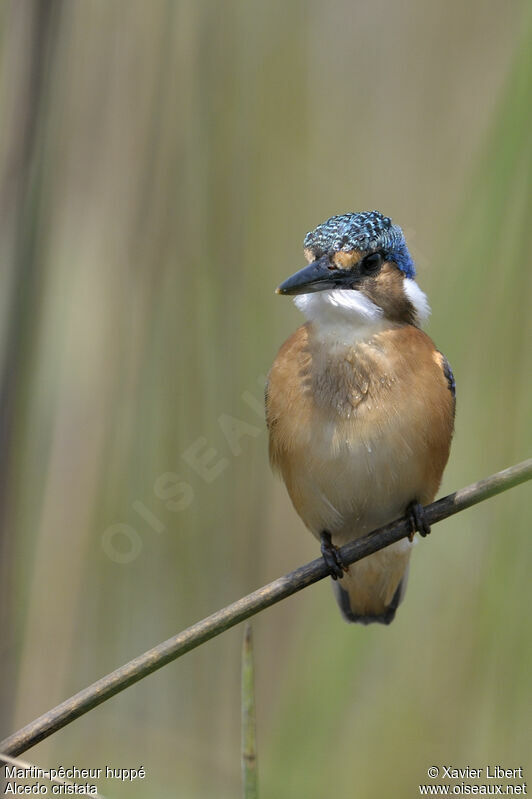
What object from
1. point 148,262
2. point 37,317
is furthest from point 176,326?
point 37,317

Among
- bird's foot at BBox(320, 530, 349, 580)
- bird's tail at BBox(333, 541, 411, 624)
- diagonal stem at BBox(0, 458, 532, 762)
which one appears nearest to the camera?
diagonal stem at BBox(0, 458, 532, 762)

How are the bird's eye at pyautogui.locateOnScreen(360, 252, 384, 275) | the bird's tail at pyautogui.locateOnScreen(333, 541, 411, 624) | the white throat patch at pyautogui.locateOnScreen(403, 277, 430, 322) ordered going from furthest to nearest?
1. the bird's tail at pyautogui.locateOnScreen(333, 541, 411, 624)
2. the white throat patch at pyautogui.locateOnScreen(403, 277, 430, 322)
3. the bird's eye at pyautogui.locateOnScreen(360, 252, 384, 275)

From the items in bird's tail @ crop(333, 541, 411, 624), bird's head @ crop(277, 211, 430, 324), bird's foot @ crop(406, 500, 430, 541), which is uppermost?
bird's head @ crop(277, 211, 430, 324)

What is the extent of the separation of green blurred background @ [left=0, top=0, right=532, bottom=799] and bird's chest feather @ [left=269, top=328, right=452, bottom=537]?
14 centimetres

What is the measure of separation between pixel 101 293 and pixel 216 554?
0.82m

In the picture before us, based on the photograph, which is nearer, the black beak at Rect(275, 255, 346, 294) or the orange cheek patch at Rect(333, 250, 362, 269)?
the black beak at Rect(275, 255, 346, 294)

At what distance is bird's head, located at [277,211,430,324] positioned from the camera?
2.38 meters

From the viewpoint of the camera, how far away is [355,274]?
2465mm

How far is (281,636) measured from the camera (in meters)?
3.08

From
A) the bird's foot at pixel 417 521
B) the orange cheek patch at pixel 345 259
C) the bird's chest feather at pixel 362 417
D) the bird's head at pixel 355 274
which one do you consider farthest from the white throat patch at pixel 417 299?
the bird's foot at pixel 417 521

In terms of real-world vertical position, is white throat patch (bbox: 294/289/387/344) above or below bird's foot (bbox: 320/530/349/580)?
above

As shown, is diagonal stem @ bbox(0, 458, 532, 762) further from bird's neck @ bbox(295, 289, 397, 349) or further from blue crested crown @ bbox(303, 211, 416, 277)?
blue crested crown @ bbox(303, 211, 416, 277)

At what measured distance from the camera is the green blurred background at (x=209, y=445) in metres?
2.22

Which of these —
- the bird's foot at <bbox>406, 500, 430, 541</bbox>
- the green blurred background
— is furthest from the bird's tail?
the bird's foot at <bbox>406, 500, 430, 541</bbox>
